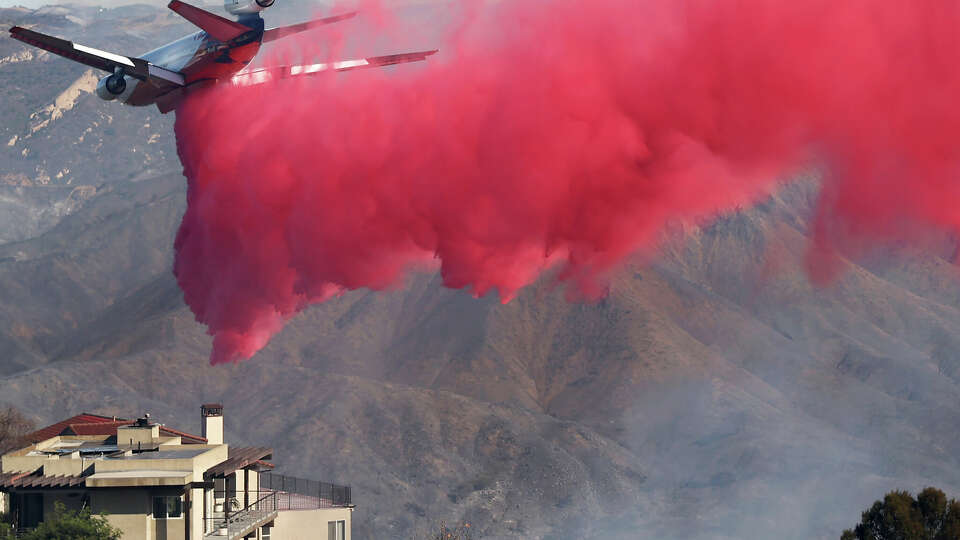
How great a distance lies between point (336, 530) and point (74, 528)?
81.6 feet

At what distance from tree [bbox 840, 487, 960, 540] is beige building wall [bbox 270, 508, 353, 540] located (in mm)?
25925

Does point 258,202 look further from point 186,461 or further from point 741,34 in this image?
point 741,34

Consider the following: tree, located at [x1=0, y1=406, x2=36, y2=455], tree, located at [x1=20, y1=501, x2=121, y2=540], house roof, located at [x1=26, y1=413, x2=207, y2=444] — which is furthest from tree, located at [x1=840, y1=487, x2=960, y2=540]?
tree, located at [x1=0, y1=406, x2=36, y2=455]

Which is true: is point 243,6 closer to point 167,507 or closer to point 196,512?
point 196,512

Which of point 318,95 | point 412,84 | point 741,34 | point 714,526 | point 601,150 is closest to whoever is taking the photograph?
point 741,34

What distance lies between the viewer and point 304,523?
73.2 m

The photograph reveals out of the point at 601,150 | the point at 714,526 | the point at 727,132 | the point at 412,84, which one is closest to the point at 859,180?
the point at 727,132

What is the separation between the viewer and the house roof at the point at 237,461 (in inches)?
2239

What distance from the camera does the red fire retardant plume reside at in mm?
49375

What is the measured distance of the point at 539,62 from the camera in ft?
182

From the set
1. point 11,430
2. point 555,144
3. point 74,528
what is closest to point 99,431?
point 74,528

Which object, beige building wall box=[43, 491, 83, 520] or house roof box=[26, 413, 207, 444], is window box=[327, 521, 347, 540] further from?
beige building wall box=[43, 491, 83, 520]

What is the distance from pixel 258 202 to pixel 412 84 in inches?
308

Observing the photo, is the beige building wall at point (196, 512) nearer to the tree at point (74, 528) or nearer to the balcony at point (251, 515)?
the balcony at point (251, 515)
